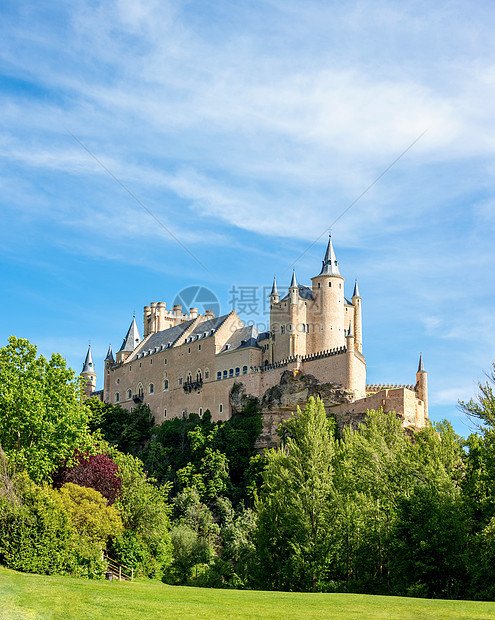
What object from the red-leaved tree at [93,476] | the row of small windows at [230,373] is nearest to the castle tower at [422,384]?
the row of small windows at [230,373]

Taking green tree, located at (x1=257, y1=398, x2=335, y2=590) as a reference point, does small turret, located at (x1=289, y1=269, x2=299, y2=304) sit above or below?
above

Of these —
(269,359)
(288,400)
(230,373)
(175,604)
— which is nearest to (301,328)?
(269,359)

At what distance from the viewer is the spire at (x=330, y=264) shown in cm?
8962

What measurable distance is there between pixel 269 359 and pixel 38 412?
141 feet

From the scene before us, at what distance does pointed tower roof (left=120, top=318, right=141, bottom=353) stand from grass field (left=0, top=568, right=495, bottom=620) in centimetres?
8274

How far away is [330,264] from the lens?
9012cm

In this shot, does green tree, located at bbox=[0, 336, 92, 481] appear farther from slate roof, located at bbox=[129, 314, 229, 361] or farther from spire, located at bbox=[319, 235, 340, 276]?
slate roof, located at bbox=[129, 314, 229, 361]

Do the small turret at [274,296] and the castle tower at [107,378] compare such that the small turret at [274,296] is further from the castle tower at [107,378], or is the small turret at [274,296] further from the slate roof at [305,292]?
the castle tower at [107,378]

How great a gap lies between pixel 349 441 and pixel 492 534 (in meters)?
18.4

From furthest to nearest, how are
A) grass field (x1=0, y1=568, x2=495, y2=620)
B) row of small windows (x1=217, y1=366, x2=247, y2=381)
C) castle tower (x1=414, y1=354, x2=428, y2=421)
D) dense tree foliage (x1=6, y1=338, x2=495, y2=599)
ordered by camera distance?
row of small windows (x1=217, y1=366, x2=247, y2=381)
castle tower (x1=414, y1=354, x2=428, y2=421)
dense tree foliage (x1=6, y1=338, x2=495, y2=599)
grass field (x1=0, y1=568, x2=495, y2=620)

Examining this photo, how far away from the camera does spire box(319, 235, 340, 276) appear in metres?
89.6

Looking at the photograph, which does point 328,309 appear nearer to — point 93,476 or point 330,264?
point 330,264

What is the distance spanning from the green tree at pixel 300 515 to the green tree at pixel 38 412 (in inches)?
533

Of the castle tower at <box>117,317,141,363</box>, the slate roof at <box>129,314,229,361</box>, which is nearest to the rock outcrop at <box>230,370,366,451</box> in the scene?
the slate roof at <box>129,314,229,361</box>
